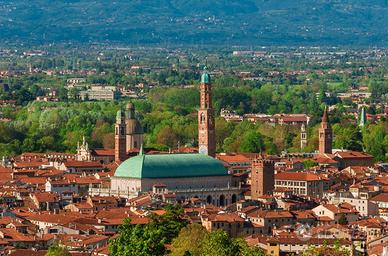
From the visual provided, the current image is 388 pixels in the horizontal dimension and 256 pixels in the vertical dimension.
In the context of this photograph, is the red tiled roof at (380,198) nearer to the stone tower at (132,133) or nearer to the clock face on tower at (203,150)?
the clock face on tower at (203,150)

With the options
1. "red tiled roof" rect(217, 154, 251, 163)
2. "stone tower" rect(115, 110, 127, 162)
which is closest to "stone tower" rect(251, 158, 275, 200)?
"red tiled roof" rect(217, 154, 251, 163)

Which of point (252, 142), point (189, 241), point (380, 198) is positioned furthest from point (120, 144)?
point (189, 241)

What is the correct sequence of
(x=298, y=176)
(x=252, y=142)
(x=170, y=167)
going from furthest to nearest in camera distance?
(x=252, y=142) → (x=298, y=176) → (x=170, y=167)

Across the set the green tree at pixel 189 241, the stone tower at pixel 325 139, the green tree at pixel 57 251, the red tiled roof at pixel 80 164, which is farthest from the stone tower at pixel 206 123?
the green tree at pixel 57 251

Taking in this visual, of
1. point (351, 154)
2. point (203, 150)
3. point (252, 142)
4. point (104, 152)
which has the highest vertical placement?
point (203, 150)

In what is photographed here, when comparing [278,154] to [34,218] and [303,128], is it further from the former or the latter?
[34,218]

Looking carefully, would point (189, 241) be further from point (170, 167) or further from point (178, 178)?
point (170, 167)

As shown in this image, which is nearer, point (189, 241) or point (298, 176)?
point (189, 241)
